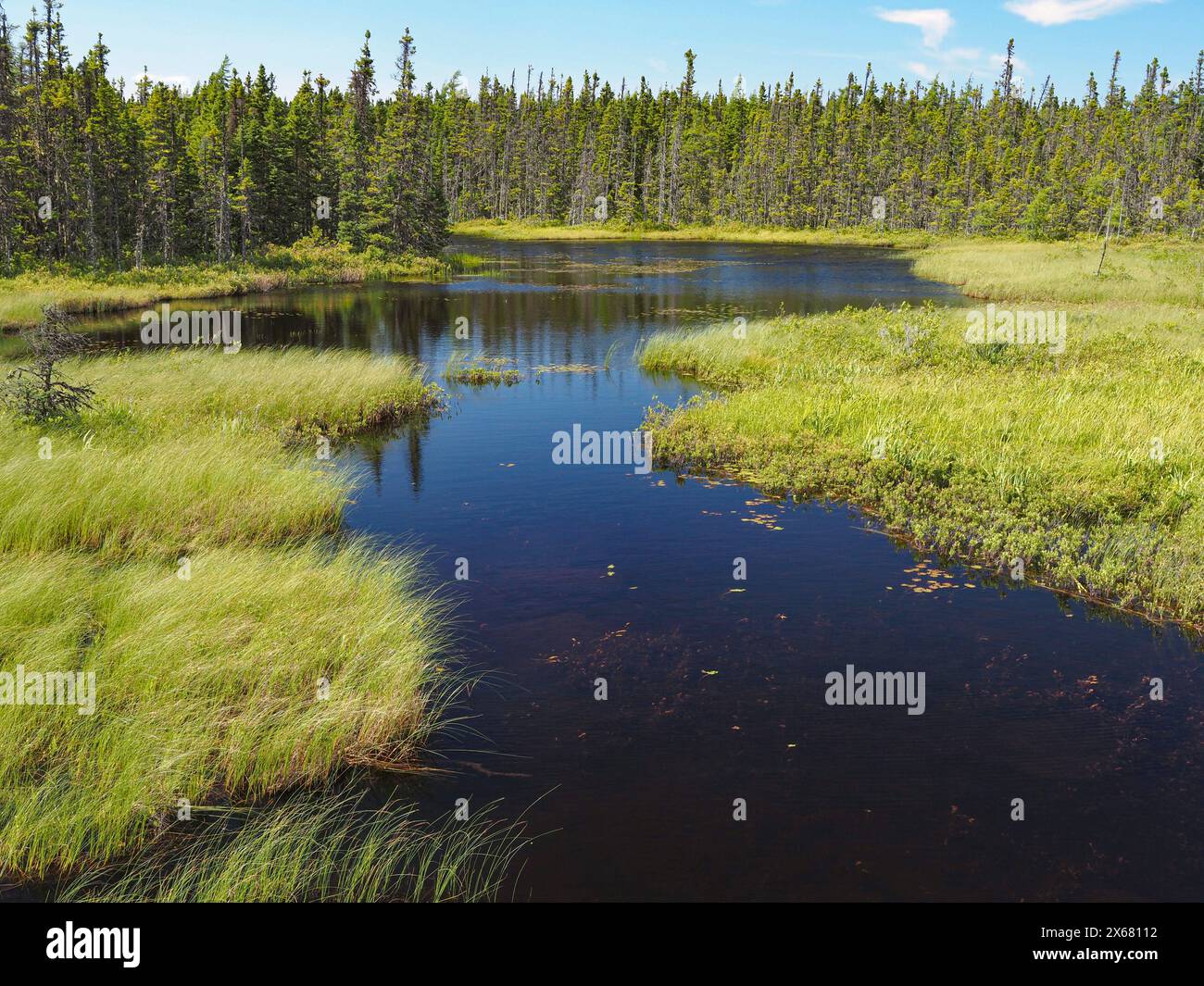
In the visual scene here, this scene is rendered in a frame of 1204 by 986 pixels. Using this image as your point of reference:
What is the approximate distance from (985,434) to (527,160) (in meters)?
121

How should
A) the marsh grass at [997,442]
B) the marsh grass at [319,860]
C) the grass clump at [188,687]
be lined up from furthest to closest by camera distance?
the marsh grass at [997,442]
the grass clump at [188,687]
the marsh grass at [319,860]

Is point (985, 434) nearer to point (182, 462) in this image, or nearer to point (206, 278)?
point (182, 462)

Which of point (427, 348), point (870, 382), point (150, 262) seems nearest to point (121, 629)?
point (870, 382)

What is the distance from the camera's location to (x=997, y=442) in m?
17.2

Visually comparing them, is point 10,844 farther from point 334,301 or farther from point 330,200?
point 330,200

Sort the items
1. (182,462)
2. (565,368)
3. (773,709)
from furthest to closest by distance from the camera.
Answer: (565,368) < (182,462) < (773,709)

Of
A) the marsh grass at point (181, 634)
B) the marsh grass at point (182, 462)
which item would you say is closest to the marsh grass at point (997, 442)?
the marsh grass at point (182, 462)

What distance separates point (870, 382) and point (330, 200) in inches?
2416

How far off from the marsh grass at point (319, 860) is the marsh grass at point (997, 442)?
378 inches

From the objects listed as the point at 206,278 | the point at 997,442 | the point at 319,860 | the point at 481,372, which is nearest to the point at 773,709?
the point at 319,860

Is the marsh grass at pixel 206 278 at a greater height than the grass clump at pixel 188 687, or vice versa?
the marsh grass at pixel 206 278

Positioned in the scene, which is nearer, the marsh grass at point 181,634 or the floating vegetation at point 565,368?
the marsh grass at point 181,634

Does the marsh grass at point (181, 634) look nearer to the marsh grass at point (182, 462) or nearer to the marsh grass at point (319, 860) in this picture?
the marsh grass at point (182, 462)

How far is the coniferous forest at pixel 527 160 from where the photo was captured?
5638cm
